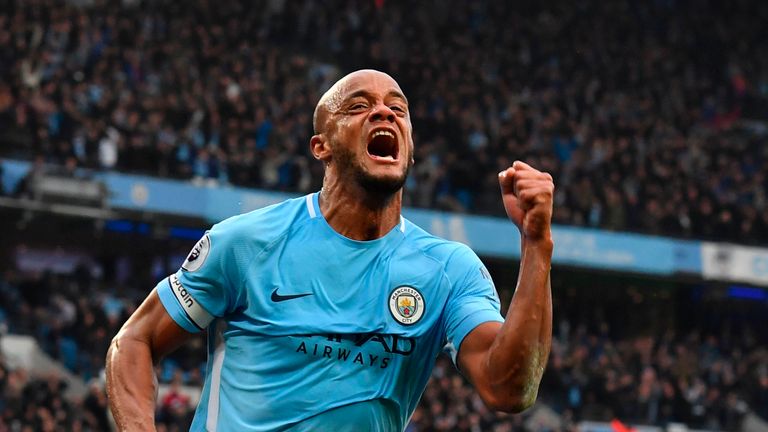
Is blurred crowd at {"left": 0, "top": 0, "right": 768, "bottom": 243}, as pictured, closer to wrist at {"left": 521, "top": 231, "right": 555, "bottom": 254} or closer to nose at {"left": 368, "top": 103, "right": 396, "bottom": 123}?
nose at {"left": 368, "top": 103, "right": 396, "bottom": 123}

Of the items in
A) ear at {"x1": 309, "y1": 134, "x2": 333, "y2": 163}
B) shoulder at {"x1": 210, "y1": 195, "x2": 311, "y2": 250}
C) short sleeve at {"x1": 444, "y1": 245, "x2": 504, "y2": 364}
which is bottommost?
short sleeve at {"x1": 444, "y1": 245, "x2": 504, "y2": 364}

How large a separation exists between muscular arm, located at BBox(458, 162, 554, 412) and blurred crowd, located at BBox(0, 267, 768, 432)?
43.5 ft

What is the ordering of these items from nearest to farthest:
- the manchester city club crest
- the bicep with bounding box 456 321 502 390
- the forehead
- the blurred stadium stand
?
the bicep with bounding box 456 321 502 390
the manchester city club crest
the forehead
the blurred stadium stand

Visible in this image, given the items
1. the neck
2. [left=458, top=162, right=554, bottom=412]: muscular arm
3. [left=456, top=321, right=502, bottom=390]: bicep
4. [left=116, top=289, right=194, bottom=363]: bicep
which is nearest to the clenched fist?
[left=458, top=162, right=554, bottom=412]: muscular arm

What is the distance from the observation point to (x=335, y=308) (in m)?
4.08

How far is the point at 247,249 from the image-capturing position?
4199mm

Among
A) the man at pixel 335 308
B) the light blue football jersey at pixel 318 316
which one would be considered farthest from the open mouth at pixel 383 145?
the light blue football jersey at pixel 318 316

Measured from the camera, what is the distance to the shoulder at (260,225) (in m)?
4.20

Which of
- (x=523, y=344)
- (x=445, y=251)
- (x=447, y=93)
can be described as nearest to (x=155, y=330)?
(x=445, y=251)

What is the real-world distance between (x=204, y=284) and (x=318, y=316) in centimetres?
38

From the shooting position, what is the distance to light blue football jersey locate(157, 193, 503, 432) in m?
4.00

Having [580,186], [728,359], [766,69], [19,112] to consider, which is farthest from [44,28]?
[766,69]

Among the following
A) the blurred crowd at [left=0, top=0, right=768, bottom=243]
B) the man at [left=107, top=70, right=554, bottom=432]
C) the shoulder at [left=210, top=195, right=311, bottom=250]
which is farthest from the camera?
the blurred crowd at [left=0, top=0, right=768, bottom=243]

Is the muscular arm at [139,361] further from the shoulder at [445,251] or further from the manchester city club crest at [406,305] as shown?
the shoulder at [445,251]
